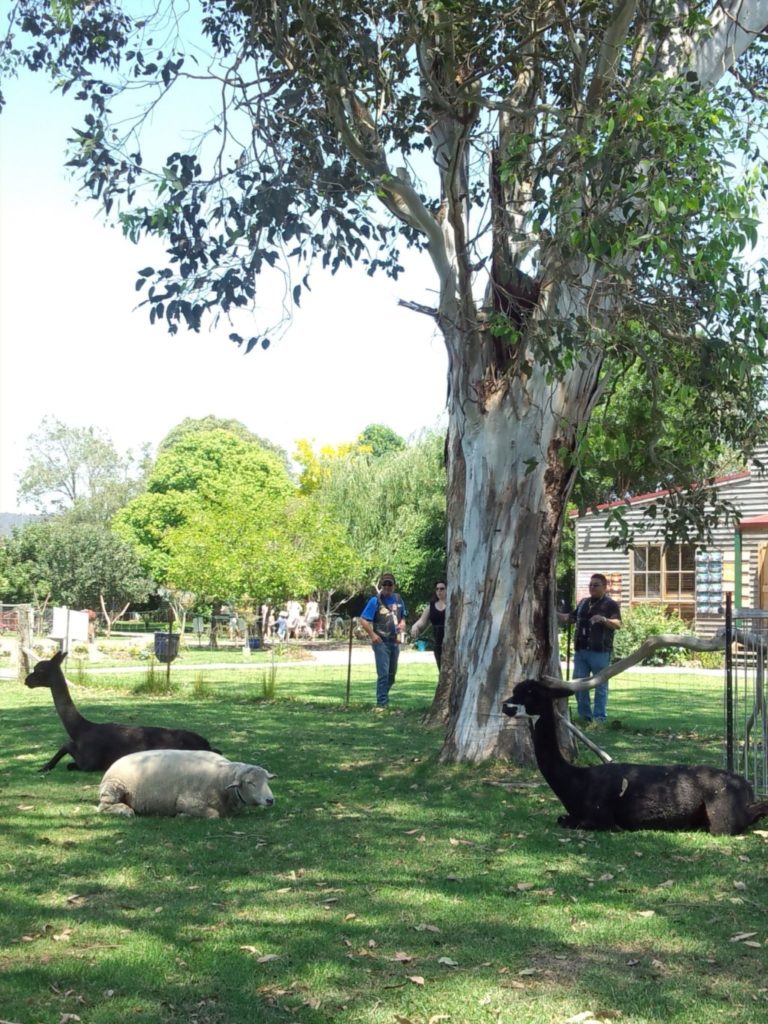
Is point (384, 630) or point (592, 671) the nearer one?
point (592, 671)

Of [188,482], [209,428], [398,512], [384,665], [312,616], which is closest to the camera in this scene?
[384,665]

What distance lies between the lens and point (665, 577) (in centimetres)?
3494

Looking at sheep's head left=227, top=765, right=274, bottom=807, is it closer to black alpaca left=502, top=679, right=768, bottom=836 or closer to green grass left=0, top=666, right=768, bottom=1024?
green grass left=0, top=666, right=768, bottom=1024

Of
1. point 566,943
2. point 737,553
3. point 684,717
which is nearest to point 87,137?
point 566,943

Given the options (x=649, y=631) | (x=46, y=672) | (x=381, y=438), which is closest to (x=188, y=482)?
(x=381, y=438)

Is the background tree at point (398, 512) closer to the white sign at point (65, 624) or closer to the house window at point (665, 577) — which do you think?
the house window at point (665, 577)

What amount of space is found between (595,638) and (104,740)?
274 inches

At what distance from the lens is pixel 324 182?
11.6 meters

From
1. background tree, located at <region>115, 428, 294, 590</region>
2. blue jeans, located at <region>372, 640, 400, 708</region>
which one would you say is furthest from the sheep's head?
background tree, located at <region>115, 428, 294, 590</region>

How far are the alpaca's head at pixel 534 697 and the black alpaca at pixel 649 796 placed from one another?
13.6 inches

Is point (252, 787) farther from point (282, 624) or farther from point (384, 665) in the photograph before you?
point (282, 624)

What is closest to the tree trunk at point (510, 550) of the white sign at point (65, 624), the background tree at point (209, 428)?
the white sign at point (65, 624)

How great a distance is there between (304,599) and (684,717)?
3905 centimetres

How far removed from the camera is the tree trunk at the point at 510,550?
1108cm
